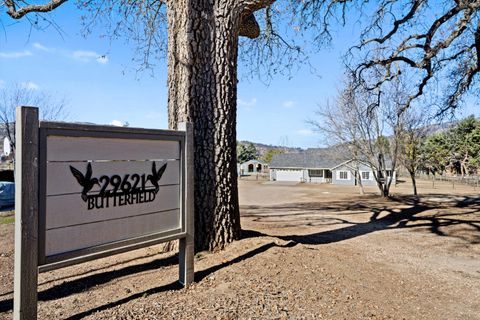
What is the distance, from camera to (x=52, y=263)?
2.08 m

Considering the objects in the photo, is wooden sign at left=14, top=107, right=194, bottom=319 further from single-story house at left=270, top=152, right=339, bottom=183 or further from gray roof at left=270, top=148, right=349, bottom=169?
single-story house at left=270, top=152, right=339, bottom=183

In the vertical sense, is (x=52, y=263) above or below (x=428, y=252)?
above

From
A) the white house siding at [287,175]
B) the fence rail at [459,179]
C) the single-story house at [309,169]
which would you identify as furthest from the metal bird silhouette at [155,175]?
the white house siding at [287,175]

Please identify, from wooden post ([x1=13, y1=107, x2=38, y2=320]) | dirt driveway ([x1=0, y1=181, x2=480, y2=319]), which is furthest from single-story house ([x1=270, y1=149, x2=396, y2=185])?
wooden post ([x1=13, y1=107, x2=38, y2=320])

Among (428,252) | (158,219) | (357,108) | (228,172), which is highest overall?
(357,108)

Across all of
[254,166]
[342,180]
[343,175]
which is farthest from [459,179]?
[254,166]

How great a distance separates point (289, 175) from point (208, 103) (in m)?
38.5

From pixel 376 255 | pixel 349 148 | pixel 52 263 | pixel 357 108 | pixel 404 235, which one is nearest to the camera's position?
pixel 52 263

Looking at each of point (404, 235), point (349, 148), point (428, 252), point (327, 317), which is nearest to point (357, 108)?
point (349, 148)

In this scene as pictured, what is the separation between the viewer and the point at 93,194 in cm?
231

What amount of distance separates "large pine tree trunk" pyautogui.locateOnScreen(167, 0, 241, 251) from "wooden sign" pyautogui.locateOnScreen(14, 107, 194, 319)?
59 centimetres

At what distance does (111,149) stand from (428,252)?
506 cm

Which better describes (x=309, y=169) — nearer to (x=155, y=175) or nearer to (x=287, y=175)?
(x=287, y=175)

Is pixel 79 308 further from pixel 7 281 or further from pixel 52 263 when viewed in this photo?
pixel 7 281
